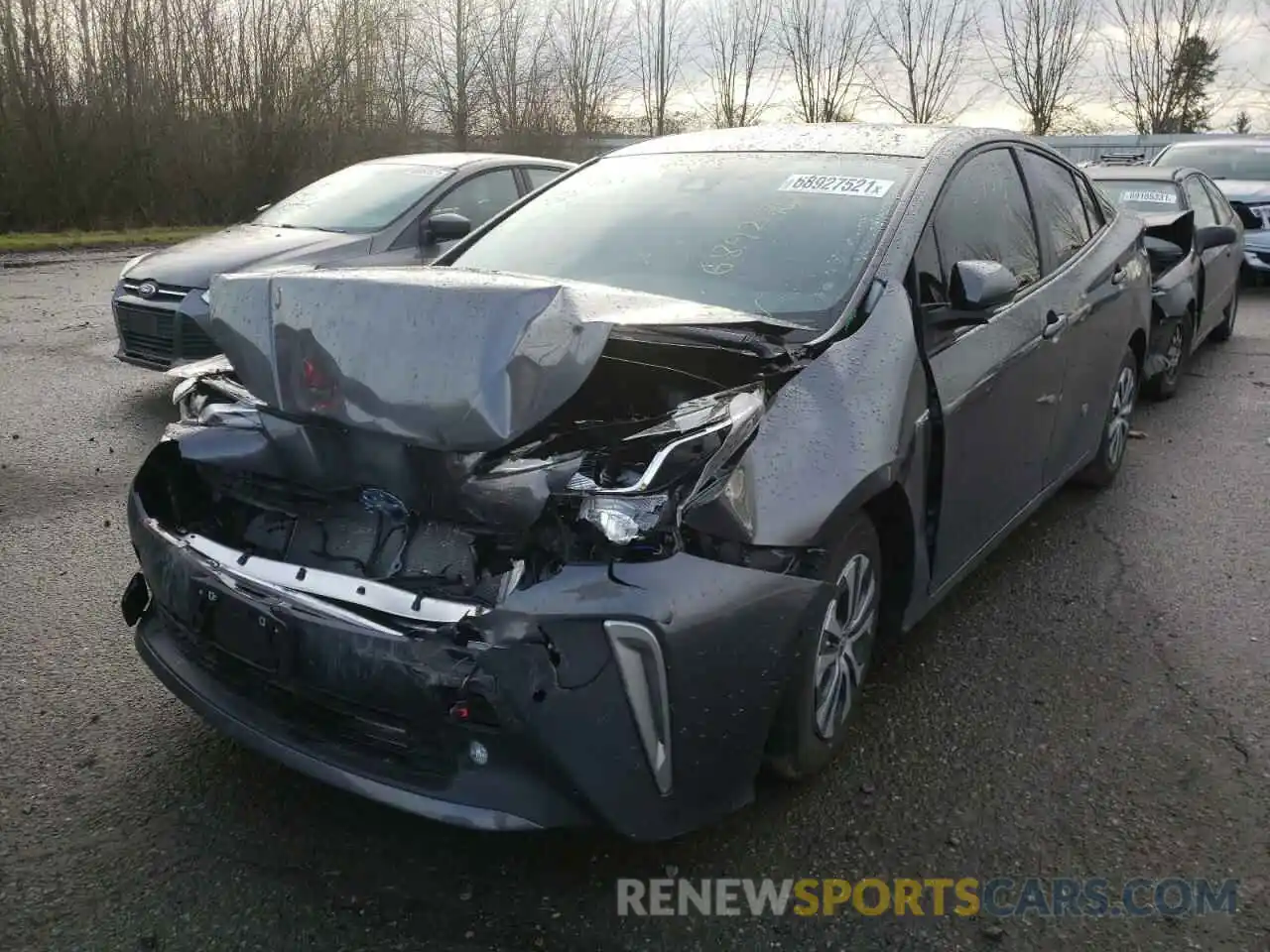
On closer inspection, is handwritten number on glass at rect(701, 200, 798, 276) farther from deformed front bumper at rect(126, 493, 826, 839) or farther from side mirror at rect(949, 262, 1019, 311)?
deformed front bumper at rect(126, 493, 826, 839)

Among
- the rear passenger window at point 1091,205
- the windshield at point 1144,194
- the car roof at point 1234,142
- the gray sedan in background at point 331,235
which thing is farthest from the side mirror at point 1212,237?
the car roof at point 1234,142

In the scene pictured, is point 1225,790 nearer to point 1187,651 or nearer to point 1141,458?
point 1187,651

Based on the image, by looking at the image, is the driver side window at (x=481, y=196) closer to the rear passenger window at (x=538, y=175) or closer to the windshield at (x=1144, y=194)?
the rear passenger window at (x=538, y=175)

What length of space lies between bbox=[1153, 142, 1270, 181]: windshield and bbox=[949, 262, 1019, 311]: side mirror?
455 inches

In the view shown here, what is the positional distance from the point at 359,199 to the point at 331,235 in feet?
2.15

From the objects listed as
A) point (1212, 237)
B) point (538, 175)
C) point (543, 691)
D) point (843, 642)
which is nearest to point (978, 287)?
point (843, 642)

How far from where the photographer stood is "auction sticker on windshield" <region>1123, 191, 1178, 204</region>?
28.3 ft

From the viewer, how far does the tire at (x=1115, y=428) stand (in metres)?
5.05

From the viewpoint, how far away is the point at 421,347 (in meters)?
2.29

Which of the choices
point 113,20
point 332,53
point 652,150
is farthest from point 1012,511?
point 332,53

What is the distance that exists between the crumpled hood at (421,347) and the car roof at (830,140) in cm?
155

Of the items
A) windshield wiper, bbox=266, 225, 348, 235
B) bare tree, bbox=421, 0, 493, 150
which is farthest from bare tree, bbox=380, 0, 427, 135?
windshield wiper, bbox=266, 225, 348, 235

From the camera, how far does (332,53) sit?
85.0 feet

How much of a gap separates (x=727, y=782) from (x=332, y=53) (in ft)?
88.6
